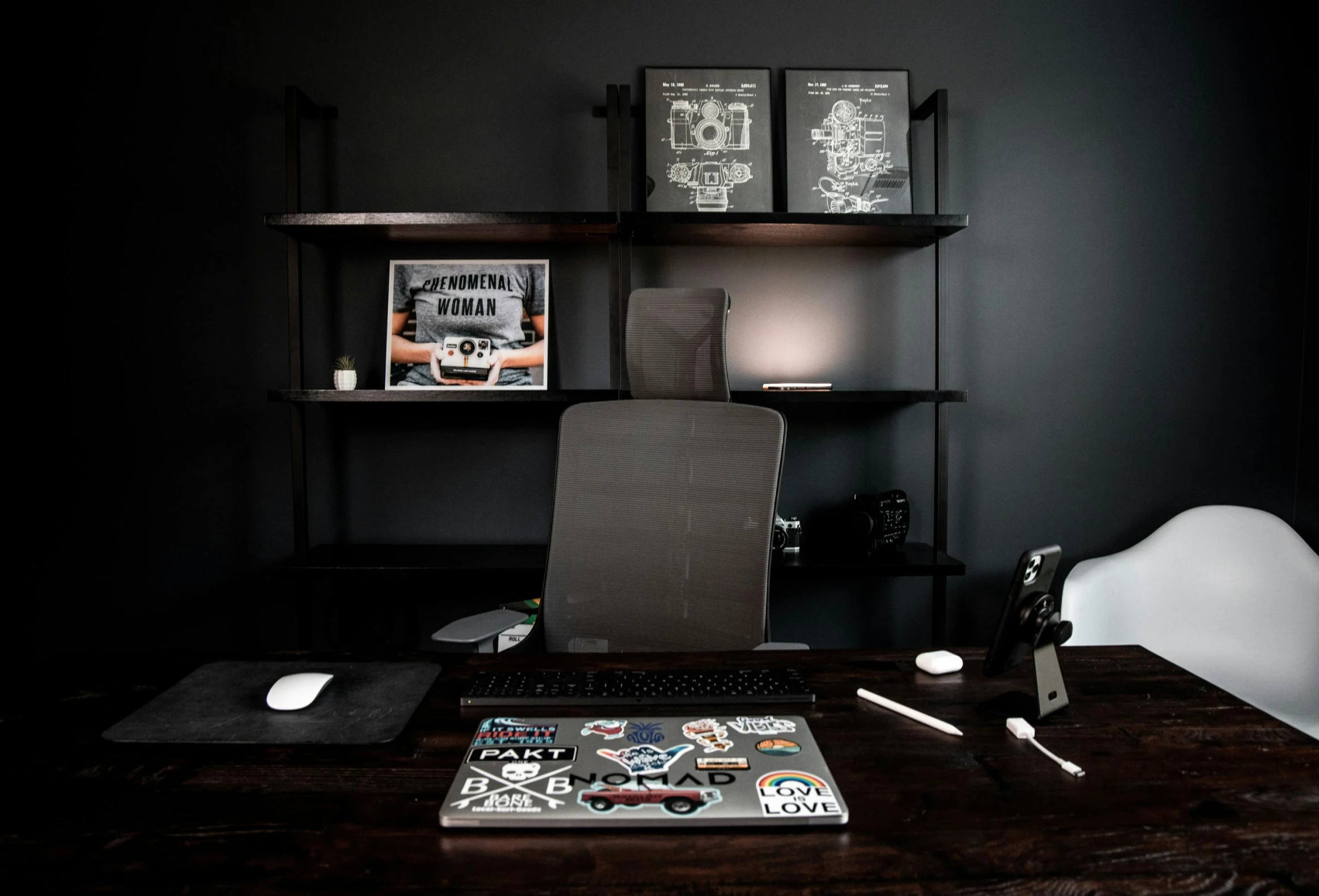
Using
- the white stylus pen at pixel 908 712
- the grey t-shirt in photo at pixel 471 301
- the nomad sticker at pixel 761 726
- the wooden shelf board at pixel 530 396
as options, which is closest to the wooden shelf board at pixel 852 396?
the wooden shelf board at pixel 530 396

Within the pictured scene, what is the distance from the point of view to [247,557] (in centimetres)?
265

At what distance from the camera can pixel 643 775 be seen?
804 millimetres

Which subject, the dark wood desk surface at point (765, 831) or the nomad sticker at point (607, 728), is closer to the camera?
the dark wood desk surface at point (765, 831)

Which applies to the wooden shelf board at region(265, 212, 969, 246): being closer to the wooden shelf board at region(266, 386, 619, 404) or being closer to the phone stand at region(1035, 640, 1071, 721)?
the wooden shelf board at region(266, 386, 619, 404)

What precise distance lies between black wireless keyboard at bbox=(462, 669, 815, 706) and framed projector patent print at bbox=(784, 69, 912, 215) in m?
1.88

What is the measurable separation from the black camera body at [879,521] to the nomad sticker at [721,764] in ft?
5.37

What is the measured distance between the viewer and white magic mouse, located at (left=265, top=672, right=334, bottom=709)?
100cm

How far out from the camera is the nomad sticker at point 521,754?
84 cm

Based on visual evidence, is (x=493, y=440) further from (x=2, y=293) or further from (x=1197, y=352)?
(x=1197, y=352)

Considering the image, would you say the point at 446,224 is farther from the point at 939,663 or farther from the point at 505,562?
the point at 939,663

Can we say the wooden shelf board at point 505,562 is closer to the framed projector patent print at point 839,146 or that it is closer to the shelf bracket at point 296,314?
the shelf bracket at point 296,314

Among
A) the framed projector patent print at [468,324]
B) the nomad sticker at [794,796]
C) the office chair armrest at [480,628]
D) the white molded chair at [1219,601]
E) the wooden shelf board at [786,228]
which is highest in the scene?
the wooden shelf board at [786,228]

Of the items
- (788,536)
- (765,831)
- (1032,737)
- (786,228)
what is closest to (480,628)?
(765,831)

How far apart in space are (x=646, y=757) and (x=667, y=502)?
0.72 meters
